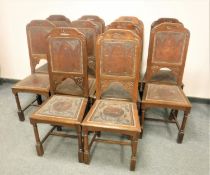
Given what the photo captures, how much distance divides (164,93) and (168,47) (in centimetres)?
49

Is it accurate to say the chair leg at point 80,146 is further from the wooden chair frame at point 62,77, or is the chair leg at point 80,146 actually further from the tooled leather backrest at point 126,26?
the tooled leather backrest at point 126,26

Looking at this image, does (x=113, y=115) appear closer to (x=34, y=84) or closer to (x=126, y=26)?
(x=126, y=26)

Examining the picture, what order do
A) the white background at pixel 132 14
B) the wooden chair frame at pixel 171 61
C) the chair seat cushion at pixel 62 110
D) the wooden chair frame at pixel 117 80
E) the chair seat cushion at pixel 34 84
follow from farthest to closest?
the white background at pixel 132 14 < the chair seat cushion at pixel 34 84 < the wooden chair frame at pixel 171 61 < the chair seat cushion at pixel 62 110 < the wooden chair frame at pixel 117 80

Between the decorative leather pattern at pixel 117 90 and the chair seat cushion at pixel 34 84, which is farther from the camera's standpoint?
the chair seat cushion at pixel 34 84

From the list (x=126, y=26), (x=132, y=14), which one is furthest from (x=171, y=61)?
(x=132, y=14)

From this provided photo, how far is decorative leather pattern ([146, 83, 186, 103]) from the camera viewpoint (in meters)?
2.09

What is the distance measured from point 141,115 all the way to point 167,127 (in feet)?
1.69

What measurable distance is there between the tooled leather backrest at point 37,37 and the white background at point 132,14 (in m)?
0.67

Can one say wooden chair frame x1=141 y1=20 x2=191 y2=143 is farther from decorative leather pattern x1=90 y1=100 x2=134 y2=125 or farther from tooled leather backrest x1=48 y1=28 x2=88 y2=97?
tooled leather backrest x1=48 y1=28 x2=88 y2=97

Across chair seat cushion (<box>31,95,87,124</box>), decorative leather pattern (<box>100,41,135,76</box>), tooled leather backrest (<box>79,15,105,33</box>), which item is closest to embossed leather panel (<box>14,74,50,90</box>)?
chair seat cushion (<box>31,95,87,124</box>)

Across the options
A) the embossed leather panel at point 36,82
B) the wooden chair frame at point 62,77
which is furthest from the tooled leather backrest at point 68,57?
the embossed leather panel at point 36,82

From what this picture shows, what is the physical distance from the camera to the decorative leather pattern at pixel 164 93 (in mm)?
2093

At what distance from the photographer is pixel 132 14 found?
2766mm

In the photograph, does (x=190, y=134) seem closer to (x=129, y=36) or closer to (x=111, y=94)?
(x=111, y=94)
